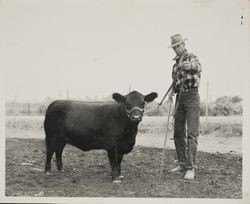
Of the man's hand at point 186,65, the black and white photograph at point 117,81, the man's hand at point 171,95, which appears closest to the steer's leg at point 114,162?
the black and white photograph at point 117,81

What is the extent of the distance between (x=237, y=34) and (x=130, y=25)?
5.40 ft

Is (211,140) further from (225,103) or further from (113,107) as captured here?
(113,107)

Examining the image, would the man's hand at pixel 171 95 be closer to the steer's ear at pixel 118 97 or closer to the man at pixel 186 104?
the man at pixel 186 104

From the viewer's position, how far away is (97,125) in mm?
5480

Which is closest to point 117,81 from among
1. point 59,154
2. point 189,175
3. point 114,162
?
point 114,162

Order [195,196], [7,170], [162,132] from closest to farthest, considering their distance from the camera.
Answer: [195,196], [7,170], [162,132]

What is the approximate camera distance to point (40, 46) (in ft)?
19.4

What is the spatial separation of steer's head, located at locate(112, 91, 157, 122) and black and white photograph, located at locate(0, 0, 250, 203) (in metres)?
0.22

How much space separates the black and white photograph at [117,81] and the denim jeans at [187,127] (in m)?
0.02

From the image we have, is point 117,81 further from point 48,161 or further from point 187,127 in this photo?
point 48,161

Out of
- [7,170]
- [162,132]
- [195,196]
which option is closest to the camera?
[195,196]

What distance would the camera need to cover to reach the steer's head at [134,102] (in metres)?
5.11

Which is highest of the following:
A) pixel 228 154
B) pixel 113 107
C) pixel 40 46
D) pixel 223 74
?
pixel 40 46

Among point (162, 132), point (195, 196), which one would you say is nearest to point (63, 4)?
point (162, 132)
